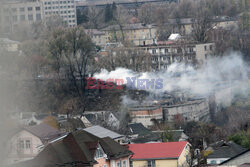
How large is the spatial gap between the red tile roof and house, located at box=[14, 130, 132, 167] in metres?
2.20

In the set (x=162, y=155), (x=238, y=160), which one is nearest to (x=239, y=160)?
(x=238, y=160)

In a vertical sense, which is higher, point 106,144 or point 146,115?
point 106,144

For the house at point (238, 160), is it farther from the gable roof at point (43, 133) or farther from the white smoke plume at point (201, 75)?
the white smoke plume at point (201, 75)

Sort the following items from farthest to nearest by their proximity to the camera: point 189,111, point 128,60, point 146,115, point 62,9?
point 62,9 < point 128,60 < point 189,111 < point 146,115

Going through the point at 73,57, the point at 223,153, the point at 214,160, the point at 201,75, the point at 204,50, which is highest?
the point at 73,57

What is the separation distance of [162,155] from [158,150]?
554mm

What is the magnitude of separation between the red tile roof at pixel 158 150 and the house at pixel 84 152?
7.22 feet

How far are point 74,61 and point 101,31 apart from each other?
34.2 m

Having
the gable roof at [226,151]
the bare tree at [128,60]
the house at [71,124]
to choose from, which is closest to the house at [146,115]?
the bare tree at [128,60]

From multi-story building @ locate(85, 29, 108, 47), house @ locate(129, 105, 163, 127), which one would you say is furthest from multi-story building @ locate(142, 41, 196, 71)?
multi-story building @ locate(85, 29, 108, 47)

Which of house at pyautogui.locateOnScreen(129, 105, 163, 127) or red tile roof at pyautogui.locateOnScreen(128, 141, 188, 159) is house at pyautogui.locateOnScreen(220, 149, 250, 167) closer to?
red tile roof at pyautogui.locateOnScreen(128, 141, 188, 159)

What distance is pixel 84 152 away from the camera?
68.7ft

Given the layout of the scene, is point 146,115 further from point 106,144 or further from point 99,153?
point 99,153

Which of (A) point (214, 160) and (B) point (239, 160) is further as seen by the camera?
(A) point (214, 160)
